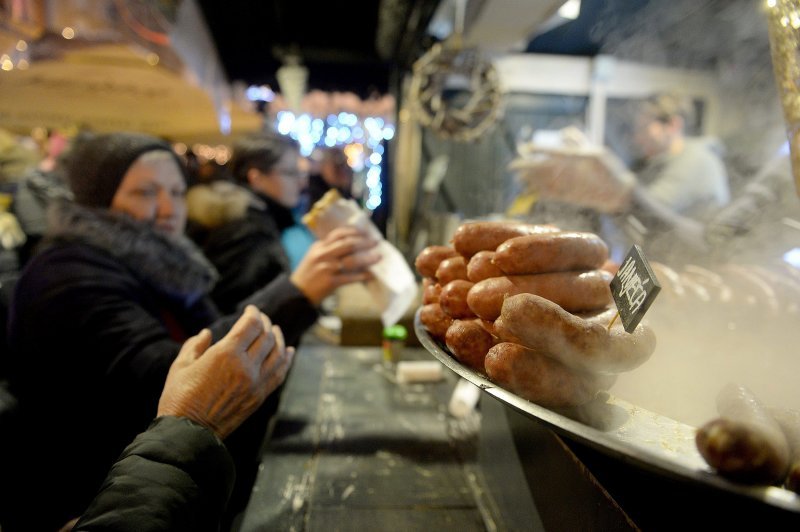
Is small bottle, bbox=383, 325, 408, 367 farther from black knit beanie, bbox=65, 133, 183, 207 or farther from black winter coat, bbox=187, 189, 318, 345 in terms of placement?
black knit beanie, bbox=65, 133, 183, 207

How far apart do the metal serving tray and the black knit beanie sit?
1852mm

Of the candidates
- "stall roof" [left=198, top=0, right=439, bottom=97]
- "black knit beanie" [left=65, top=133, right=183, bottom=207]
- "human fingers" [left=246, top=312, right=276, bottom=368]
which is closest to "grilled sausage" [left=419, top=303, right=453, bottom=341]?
"human fingers" [left=246, top=312, right=276, bottom=368]

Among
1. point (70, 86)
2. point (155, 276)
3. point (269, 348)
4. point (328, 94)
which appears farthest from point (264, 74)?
point (269, 348)

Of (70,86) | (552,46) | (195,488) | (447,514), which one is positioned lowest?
(447,514)

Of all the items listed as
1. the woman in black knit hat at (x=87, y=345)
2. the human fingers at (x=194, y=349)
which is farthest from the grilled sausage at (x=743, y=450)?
the woman in black knit hat at (x=87, y=345)

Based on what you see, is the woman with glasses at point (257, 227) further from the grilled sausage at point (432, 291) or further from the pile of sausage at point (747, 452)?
the pile of sausage at point (747, 452)

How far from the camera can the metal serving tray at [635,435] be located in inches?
23.6

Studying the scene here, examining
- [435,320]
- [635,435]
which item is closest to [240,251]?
[435,320]

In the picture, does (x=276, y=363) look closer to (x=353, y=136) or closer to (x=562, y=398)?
(x=562, y=398)

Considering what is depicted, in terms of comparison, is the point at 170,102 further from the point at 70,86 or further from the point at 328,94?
the point at 328,94

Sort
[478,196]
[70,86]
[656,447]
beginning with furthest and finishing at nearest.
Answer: [478,196]
[70,86]
[656,447]

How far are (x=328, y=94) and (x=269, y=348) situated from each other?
428 inches

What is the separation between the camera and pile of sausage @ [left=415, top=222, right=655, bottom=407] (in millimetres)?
912

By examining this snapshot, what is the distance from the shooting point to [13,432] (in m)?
1.81
